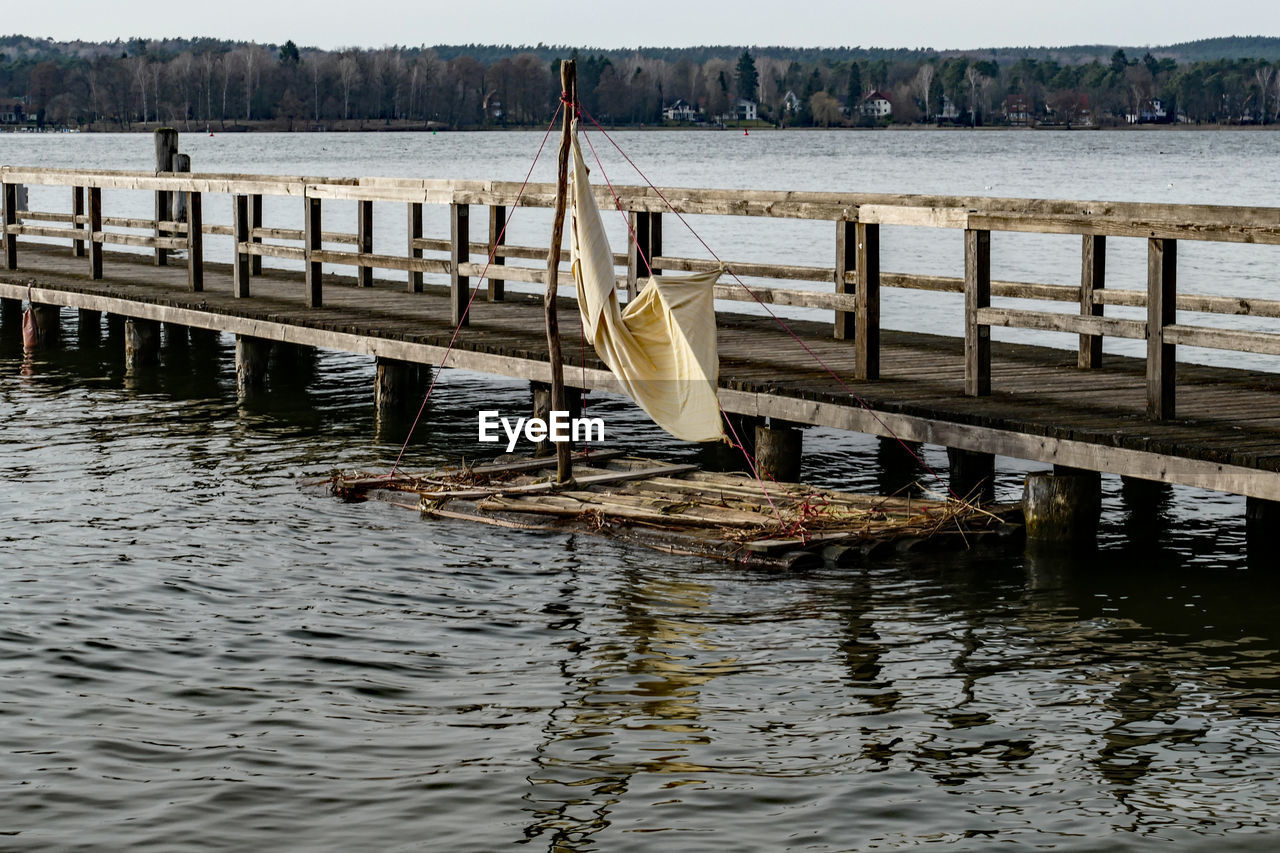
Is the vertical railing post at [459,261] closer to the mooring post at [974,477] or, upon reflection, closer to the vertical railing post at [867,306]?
the vertical railing post at [867,306]

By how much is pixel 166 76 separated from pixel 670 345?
19499 cm

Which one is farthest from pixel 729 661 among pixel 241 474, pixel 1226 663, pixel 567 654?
pixel 241 474

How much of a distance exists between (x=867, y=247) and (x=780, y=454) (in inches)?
71.8

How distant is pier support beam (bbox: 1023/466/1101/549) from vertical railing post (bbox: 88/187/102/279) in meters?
13.8

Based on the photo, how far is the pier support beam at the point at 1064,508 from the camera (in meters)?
12.4

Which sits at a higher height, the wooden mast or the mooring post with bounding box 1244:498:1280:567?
the wooden mast

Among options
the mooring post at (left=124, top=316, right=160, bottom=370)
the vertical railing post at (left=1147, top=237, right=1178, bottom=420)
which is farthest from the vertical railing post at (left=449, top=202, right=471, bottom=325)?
the vertical railing post at (left=1147, top=237, right=1178, bottom=420)

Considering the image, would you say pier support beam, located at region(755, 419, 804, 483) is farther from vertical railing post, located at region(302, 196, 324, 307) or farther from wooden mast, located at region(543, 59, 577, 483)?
vertical railing post, located at region(302, 196, 324, 307)

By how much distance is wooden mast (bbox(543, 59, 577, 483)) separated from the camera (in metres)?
13.1

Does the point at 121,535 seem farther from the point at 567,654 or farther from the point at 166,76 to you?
the point at 166,76

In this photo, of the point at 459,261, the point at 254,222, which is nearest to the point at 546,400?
the point at 459,261

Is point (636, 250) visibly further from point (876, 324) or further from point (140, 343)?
point (140, 343)

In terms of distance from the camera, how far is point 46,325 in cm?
2450

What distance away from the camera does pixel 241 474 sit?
15930mm
